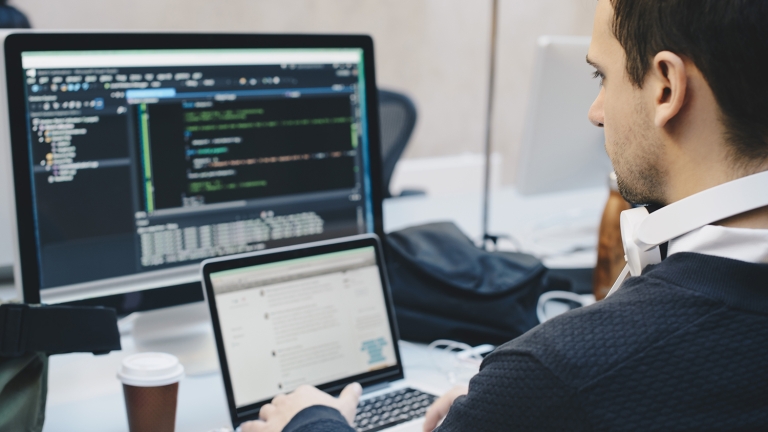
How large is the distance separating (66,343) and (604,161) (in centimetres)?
132

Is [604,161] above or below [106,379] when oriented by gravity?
above

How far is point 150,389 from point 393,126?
1.80 metres

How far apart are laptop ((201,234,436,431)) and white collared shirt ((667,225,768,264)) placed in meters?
0.45

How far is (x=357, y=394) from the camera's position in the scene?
0.94 meters

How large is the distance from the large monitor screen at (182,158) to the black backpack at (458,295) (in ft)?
0.36

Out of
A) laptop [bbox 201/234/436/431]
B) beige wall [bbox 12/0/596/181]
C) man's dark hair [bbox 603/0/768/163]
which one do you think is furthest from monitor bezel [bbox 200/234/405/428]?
beige wall [bbox 12/0/596/181]

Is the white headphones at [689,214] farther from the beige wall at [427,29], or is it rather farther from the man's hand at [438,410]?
the beige wall at [427,29]

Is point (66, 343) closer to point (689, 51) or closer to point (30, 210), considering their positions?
point (30, 210)

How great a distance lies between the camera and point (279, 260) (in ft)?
3.26

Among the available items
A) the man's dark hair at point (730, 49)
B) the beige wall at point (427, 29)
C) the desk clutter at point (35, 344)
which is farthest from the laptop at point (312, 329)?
the beige wall at point (427, 29)

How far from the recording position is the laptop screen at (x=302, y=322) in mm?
949

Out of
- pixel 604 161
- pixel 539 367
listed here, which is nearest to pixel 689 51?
pixel 539 367

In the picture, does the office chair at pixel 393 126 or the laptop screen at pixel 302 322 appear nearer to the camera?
the laptop screen at pixel 302 322

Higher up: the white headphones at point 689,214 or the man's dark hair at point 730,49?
the man's dark hair at point 730,49
